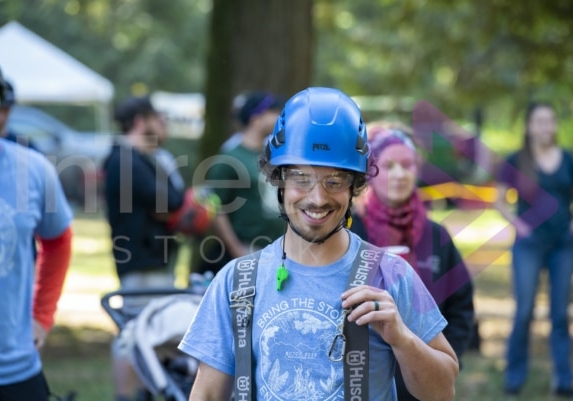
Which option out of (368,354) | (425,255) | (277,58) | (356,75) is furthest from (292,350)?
(356,75)

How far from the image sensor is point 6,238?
156 inches

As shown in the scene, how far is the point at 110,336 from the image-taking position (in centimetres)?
1137

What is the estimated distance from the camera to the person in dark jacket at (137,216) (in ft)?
23.0

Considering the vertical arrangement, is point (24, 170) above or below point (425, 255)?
above

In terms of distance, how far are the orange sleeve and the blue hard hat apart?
5.73 feet

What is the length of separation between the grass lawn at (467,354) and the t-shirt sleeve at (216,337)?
1843mm

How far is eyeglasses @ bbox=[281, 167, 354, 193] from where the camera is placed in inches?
113

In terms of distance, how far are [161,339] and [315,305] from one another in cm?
234

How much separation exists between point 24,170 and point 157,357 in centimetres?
141

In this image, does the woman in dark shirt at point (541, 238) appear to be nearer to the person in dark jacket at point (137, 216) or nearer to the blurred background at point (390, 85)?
the blurred background at point (390, 85)

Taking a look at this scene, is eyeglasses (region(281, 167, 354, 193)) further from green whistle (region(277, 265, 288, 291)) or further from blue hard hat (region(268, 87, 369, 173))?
green whistle (region(277, 265, 288, 291))

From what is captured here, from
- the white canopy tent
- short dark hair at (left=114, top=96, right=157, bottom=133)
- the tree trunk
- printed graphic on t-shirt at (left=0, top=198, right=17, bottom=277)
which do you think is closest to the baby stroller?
printed graphic on t-shirt at (left=0, top=198, right=17, bottom=277)

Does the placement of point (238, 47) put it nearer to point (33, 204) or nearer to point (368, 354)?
point (33, 204)

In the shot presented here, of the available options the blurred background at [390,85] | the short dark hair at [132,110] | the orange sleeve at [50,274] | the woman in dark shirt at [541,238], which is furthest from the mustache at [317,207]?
the woman in dark shirt at [541,238]
